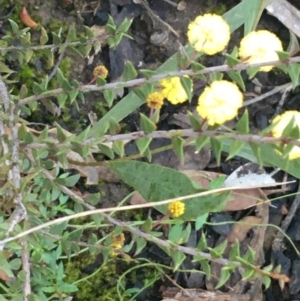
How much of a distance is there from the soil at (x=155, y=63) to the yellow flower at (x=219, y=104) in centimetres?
91

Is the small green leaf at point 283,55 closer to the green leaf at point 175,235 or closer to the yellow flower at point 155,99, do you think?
the yellow flower at point 155,99

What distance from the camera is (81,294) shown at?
1.75 meters

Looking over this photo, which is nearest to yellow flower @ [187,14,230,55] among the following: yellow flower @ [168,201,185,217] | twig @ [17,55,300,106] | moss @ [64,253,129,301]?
twig @ [17,55,300,106]

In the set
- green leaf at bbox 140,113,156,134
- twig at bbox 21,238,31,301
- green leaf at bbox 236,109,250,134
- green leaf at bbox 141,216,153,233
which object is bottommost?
twig at bbox 21,238,31,301

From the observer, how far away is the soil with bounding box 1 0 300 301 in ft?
5.92

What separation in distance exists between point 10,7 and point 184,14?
58 centimetres

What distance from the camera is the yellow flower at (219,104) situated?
886 mm

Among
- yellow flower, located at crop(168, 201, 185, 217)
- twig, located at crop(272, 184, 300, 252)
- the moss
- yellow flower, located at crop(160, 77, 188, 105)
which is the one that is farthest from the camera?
twig, located at crop(272, 184, 300, 252)

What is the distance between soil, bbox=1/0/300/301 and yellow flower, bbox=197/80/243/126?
0.91m

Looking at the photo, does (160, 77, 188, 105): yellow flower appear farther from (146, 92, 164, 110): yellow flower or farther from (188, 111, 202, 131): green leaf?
(188, 111, 202, 131): green leaf

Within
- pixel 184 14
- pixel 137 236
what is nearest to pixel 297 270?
pixel 137 236

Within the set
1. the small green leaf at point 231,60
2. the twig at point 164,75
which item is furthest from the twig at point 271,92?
the small green leaf at point 231,60

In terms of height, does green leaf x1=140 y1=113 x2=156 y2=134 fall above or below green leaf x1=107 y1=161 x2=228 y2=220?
above

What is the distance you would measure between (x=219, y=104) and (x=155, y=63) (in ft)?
3.32
